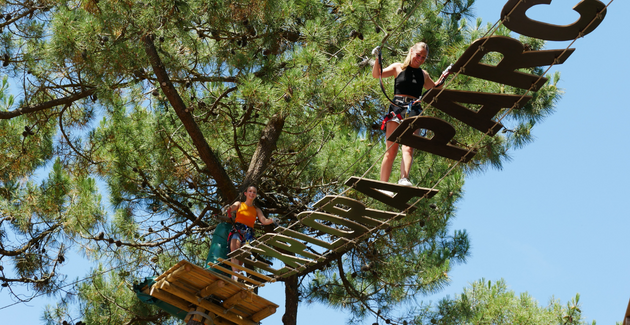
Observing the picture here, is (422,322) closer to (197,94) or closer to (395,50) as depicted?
(395,50)

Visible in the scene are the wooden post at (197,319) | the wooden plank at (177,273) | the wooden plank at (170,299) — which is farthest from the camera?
the wooden post at (197,319)

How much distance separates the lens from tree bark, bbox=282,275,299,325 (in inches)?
308

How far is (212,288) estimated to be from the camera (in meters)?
5.94

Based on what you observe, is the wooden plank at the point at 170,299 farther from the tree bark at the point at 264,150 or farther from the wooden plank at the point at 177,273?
the tree bark at the point at 264,150

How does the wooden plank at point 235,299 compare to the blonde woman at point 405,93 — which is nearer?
the blonde woman at point 405,93

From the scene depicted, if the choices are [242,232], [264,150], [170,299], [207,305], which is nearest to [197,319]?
[207,305]

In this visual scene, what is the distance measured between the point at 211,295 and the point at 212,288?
5.7 inches

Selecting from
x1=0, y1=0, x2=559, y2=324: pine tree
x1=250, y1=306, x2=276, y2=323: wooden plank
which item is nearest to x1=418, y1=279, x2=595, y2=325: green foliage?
x1=0, y1=0, x2=559, y2=324: pine tree

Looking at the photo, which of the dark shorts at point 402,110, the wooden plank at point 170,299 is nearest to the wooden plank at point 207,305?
the wooden plank at point 170,299

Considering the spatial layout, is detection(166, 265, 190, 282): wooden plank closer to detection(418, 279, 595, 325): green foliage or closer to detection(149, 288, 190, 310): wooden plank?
detection(149, 288, 190, 310): wooden plank

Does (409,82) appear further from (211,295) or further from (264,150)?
(211,295)

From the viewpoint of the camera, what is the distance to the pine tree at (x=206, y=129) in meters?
6.39

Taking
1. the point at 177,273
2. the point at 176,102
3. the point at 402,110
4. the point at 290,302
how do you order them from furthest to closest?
the point at 290,302 < the point at 176,102 < the point at 177,273 < the point at 402,110

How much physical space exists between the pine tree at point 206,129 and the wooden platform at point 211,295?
1.09 metres
